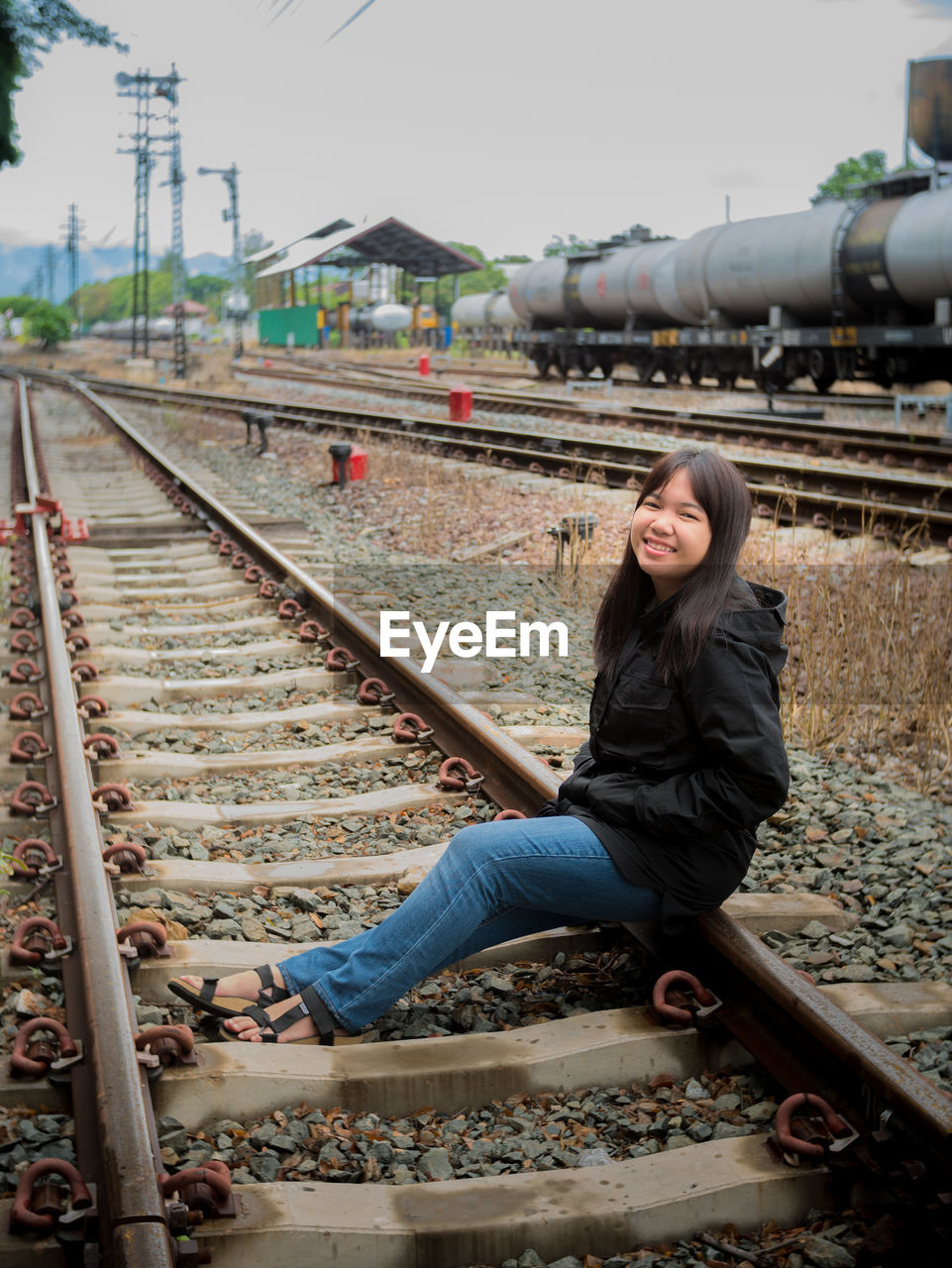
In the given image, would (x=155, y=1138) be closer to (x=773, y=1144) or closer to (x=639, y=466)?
(x=773, y=1144)

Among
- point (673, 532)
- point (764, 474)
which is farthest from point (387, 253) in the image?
point (673, 532)

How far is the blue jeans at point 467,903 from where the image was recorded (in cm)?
289

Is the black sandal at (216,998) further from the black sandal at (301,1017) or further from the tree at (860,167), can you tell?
the tree at (860,167)

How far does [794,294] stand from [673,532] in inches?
764

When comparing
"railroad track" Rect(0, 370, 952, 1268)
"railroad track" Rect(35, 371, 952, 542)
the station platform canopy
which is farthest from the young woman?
the station platform canopy

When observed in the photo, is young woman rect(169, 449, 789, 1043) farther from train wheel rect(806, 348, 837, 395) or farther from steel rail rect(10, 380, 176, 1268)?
train wheel rect(806, 348, 837, 395)

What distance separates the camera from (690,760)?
114 inches

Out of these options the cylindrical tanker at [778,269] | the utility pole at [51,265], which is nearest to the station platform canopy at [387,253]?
the cylindrical tanker at [778,269]

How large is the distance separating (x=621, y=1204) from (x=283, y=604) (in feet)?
15.4

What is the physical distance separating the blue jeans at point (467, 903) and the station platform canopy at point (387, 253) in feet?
162

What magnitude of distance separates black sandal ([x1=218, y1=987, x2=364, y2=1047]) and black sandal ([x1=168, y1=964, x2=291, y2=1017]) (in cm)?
2

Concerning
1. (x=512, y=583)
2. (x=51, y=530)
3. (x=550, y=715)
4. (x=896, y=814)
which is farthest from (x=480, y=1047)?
(x=51, y=530)

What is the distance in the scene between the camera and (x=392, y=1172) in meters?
2.49

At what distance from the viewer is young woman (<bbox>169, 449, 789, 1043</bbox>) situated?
2791 mm
